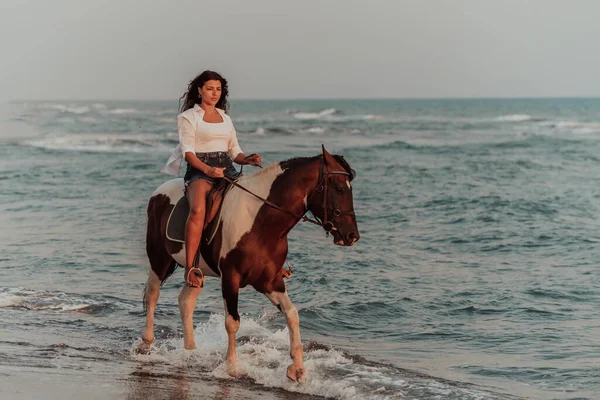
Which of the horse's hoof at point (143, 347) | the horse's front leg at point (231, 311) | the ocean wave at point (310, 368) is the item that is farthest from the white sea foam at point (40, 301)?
the horse's front leg at point (231, 311)

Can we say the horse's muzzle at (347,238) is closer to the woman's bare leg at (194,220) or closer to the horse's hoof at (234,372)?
the woman's bare leg at (194,220)

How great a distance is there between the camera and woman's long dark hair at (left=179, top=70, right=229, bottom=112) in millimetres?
7945

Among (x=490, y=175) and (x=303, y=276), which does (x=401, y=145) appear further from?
(x=303, y=276)

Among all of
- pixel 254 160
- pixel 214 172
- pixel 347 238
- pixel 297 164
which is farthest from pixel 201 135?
pixel 347 238

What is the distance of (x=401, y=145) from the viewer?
46281mm

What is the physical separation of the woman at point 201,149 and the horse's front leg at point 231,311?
33 cm

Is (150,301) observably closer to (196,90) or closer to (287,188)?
(196,90)

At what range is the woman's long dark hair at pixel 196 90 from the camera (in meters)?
7.95

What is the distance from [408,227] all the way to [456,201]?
15.1 ft

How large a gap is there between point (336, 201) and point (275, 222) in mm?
565

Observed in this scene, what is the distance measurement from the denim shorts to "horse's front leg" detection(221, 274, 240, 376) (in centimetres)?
87

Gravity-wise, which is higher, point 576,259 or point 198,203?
point 198,203

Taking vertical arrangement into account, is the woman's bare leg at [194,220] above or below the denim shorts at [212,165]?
below

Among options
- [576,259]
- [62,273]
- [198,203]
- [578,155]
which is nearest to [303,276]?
[62,273]
